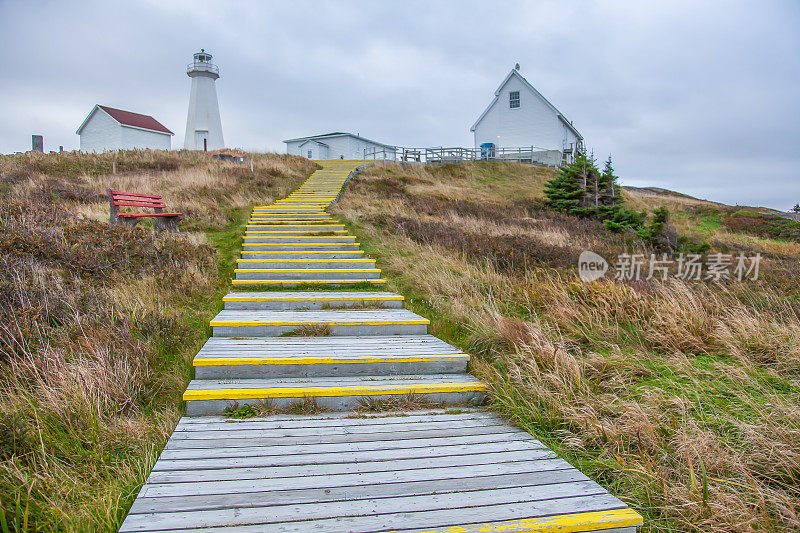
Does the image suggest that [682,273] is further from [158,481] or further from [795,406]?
[158,481]

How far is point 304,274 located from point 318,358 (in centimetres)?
379

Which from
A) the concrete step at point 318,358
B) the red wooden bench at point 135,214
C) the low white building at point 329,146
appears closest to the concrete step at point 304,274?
the red wooden bench at point 135,214

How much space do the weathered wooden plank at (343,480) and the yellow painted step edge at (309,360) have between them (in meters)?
1.61

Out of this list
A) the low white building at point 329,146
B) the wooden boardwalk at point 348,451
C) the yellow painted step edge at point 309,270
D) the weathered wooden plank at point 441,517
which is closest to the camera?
the weathered wooden plank at point 441,517

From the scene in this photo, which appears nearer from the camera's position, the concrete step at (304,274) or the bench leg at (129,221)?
the concrete step at (304,274)

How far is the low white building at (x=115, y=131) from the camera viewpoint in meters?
36.9

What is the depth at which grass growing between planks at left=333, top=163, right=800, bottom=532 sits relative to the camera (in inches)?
104

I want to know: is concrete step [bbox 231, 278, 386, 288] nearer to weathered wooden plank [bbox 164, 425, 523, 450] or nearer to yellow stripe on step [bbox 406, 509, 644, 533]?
weathered wooden plank [bbox 164, 425, 523, 450]

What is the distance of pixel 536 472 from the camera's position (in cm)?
288

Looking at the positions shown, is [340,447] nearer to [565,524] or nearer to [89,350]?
[565,524]

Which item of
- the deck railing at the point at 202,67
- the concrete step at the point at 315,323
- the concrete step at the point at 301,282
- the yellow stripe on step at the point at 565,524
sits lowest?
the yellow stripe on step at the point at 565,524

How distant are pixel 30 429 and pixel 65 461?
32 centimetres

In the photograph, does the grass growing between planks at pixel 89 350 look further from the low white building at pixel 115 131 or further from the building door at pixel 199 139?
the building door at pixel 199 139

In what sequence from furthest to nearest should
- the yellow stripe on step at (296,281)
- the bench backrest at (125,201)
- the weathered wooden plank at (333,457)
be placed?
the bench backrest at (125,201) < the yellow stripe on step at (296,281) < the weathered wooden plank at (333,457)
